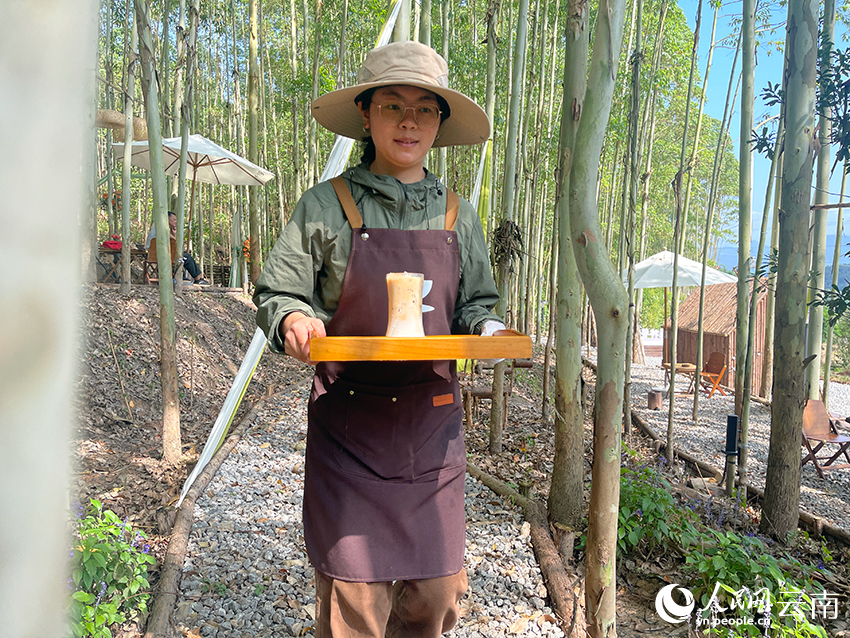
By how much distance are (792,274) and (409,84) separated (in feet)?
11.3

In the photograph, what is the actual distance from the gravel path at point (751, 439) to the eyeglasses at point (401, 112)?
4948mm

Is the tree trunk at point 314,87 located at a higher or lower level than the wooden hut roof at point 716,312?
higher

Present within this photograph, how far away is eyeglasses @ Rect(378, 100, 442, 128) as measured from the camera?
1733mm

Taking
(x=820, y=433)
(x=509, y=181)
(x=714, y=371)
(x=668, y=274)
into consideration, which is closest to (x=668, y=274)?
(x=668, y=274)

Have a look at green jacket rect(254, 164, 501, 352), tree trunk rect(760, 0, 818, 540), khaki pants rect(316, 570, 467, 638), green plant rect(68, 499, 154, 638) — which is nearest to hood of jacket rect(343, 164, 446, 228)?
green jacket rect(254, 164, 501, 352)

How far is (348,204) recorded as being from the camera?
5.66ft

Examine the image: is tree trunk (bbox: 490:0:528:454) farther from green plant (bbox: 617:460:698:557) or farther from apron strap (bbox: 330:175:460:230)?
apron strap (bbox: 330:175:460:230)

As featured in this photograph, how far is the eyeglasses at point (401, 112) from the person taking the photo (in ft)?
5.69

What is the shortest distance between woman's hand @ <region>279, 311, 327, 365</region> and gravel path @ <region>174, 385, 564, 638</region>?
1.63m

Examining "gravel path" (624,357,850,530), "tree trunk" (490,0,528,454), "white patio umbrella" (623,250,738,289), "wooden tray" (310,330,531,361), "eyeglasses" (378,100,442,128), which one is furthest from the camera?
"white patio umbrella" (623,250,738,289)


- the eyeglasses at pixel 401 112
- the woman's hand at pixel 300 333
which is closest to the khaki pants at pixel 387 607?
the woman's hand at pixel 300 333

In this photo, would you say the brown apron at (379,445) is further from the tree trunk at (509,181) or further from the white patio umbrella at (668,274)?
the white patio umbrella at (668,274)

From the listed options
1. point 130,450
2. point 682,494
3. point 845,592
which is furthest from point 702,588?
point 130,450

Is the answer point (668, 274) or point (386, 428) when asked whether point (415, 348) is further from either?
point (668, 274)
